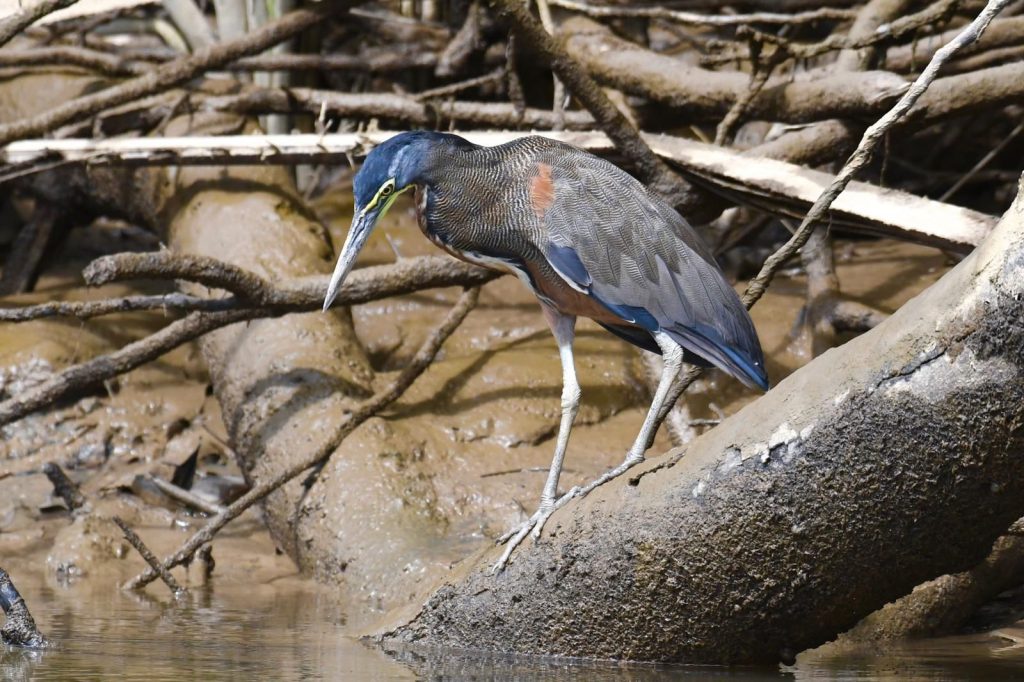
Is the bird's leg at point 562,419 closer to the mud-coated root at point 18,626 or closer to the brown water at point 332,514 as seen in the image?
the brown water at point 332,514

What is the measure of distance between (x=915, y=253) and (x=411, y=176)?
3764 mm

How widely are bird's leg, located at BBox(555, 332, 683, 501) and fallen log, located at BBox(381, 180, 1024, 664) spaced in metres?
0.19

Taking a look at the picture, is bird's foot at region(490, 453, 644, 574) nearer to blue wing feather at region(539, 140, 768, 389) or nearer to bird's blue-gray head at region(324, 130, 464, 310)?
blue wing feather at region(539, 140, 768, 389)

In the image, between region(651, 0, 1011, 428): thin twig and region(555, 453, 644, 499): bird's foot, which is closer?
region(651, 0, 1011, 428): thin twig

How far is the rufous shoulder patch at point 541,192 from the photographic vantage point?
3.74 m

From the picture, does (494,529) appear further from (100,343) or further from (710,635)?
(100,343)

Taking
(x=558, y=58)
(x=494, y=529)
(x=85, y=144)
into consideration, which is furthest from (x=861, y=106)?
(x=85, y=144)

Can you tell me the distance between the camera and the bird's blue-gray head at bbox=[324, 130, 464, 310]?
354 cm

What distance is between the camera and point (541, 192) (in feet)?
12.3

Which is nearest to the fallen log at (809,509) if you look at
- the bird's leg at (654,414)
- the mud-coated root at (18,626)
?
the bird's leg at (654,414)

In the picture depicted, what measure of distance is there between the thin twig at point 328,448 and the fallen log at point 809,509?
1709mm

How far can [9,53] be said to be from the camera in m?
6.51

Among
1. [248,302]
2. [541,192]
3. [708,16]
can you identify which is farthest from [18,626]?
[708,16]

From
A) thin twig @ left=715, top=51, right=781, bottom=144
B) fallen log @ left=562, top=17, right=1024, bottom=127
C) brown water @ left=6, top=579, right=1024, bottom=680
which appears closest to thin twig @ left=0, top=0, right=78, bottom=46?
fallen log @ left=562, top=17, right=1024, bottom=127
